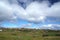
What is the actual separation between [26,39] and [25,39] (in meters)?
0.25

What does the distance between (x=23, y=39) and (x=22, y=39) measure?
0.20m

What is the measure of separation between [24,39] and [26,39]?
1.01ft

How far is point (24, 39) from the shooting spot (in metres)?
21.4

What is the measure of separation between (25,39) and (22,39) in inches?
21.3

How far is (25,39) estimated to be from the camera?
2158 cm

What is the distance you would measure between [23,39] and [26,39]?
574 millimetres

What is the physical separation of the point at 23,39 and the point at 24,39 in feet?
1.08

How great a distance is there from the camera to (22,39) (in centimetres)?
2184

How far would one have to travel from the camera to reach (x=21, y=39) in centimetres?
2158

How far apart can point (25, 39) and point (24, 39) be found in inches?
8.0

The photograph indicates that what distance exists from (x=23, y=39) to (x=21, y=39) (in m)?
0.33
